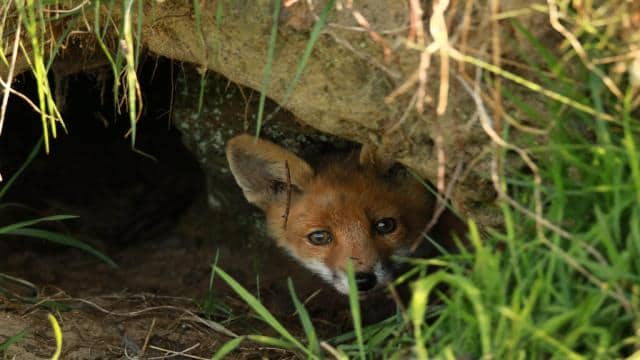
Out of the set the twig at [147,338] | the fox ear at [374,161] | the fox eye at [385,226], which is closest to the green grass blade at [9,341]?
the twig at [147,338]

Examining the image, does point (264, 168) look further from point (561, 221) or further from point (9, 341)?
point (561, 221)

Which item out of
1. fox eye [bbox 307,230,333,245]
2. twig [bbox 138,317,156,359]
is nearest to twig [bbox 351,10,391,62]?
fox eye [bbox 307,230,333,245]

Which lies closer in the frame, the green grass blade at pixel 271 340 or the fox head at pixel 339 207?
the green grass blade at pixel 271 340

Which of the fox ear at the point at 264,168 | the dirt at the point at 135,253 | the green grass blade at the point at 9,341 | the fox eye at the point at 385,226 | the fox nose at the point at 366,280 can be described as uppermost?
the fox ear at the point at 264,168

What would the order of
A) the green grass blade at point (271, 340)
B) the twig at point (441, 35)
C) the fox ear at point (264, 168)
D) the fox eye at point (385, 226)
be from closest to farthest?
the twig at point (441, 35)
the green grass blade at point (271, 340)
the fox eye at point (385, 226)
the fox ear at point (264, 168)

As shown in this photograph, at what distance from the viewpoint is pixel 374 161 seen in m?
3.71

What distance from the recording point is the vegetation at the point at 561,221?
2.12 metres

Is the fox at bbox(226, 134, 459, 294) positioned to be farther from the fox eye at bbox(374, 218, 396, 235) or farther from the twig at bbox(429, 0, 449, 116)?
the twig at bbox(429, 0, 449, 116)

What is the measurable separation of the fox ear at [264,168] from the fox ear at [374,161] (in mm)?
252

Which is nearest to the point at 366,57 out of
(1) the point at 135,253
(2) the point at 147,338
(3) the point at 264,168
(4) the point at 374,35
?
(4) the point at 374,35

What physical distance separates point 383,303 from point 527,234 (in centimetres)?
164

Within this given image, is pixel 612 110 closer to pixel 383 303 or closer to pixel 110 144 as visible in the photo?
pixel 383 303

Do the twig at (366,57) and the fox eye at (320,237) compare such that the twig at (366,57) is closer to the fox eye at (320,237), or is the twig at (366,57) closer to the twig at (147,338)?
the fox eye at (320,237)

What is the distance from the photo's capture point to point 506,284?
2.25 meters
